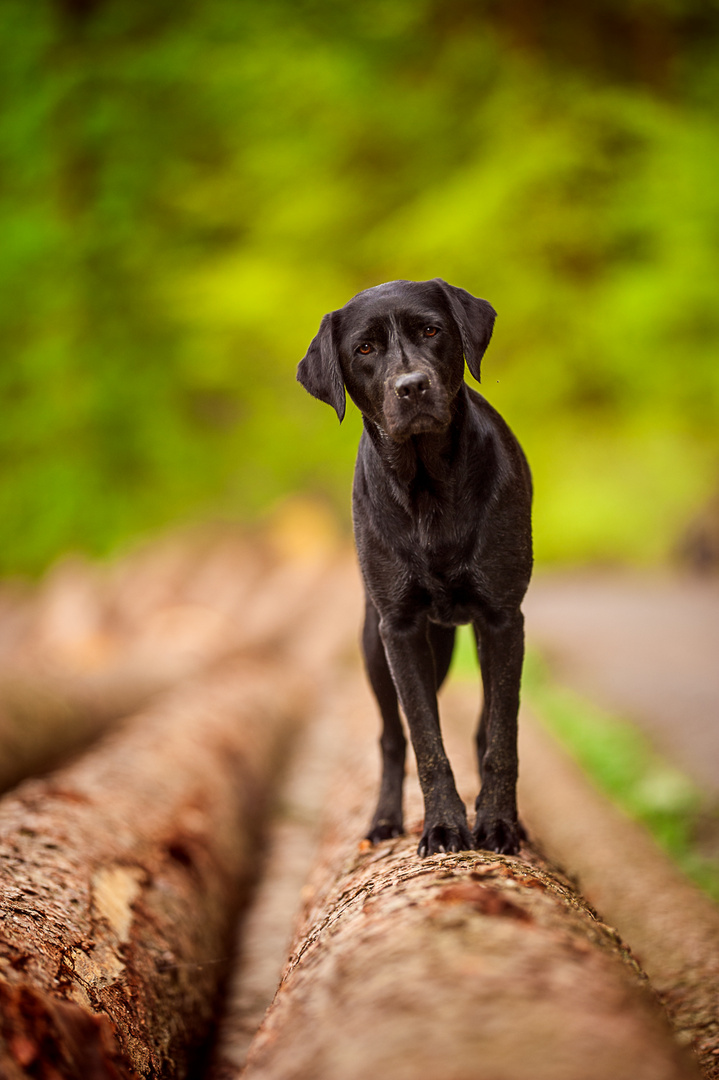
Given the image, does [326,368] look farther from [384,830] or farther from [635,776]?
[635,776]

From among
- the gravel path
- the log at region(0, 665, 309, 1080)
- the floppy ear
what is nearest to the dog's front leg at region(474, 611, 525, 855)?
the floppy ear

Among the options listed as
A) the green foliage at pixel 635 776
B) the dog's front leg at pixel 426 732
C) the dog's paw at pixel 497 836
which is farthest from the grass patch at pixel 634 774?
the dog's front leg at pixel 426 732

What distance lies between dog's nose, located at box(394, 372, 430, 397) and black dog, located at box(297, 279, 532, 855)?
5 cm

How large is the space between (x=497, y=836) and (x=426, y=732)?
0.85 ft

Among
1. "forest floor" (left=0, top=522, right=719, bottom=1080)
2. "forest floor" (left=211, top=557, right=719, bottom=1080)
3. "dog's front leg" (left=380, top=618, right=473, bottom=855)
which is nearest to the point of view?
"dog's front leg" (left=380, top=618, right=473, bottom=855)

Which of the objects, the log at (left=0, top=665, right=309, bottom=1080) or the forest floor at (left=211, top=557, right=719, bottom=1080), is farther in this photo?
the forest floor at (left=211, top=557, right=719, bottom=1080)

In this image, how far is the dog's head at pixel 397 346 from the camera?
170 centimetres

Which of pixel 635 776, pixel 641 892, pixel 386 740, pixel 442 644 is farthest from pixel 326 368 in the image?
pixel 635 776

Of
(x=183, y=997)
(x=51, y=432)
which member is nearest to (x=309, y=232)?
(x=51, y=432)

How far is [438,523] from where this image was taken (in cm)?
176

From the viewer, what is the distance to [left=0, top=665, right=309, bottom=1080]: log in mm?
1447

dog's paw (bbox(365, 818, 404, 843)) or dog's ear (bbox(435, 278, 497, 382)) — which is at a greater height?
dog's ear (bbox(435, 278, 497, 382))

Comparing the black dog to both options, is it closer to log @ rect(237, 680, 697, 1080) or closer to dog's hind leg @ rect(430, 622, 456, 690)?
log @ rect(237, 680, 697, 1080)

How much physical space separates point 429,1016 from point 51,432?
10063mm
